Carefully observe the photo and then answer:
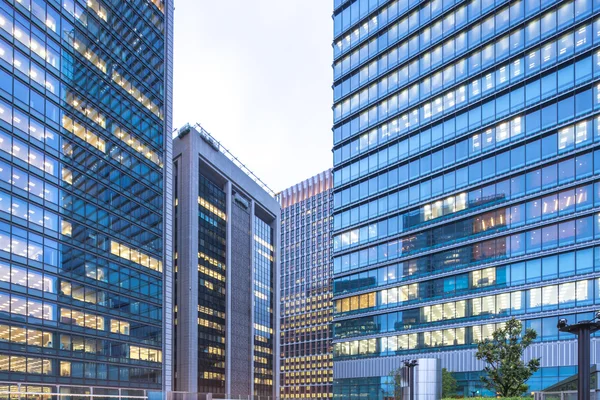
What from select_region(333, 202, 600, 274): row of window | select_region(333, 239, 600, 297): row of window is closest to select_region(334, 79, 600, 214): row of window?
select_region(333, 202, 600, 274): row of window

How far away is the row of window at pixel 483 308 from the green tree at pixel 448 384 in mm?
6125

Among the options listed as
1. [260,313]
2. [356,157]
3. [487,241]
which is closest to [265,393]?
[260,313]

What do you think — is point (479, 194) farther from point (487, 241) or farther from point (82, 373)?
point (82, 373)

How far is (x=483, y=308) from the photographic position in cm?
6253

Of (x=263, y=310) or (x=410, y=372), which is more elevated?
(x=410, y=372)

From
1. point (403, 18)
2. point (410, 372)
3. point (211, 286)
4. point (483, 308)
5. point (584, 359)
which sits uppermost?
point (403, 18)

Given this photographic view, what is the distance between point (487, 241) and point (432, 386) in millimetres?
20830

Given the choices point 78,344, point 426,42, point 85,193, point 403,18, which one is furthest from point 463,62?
point 78,344

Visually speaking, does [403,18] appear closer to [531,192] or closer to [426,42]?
[426,42]

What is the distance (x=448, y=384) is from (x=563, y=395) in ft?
125

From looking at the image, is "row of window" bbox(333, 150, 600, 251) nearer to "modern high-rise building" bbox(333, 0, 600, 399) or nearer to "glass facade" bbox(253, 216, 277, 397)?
"modern high-rise building" bbox(333, 0, 600, 399)

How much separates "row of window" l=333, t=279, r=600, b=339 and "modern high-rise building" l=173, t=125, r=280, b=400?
33835 mm

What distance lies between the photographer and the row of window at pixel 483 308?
5538 cm

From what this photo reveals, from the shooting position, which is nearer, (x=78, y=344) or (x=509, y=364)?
(x=509, y=364)
